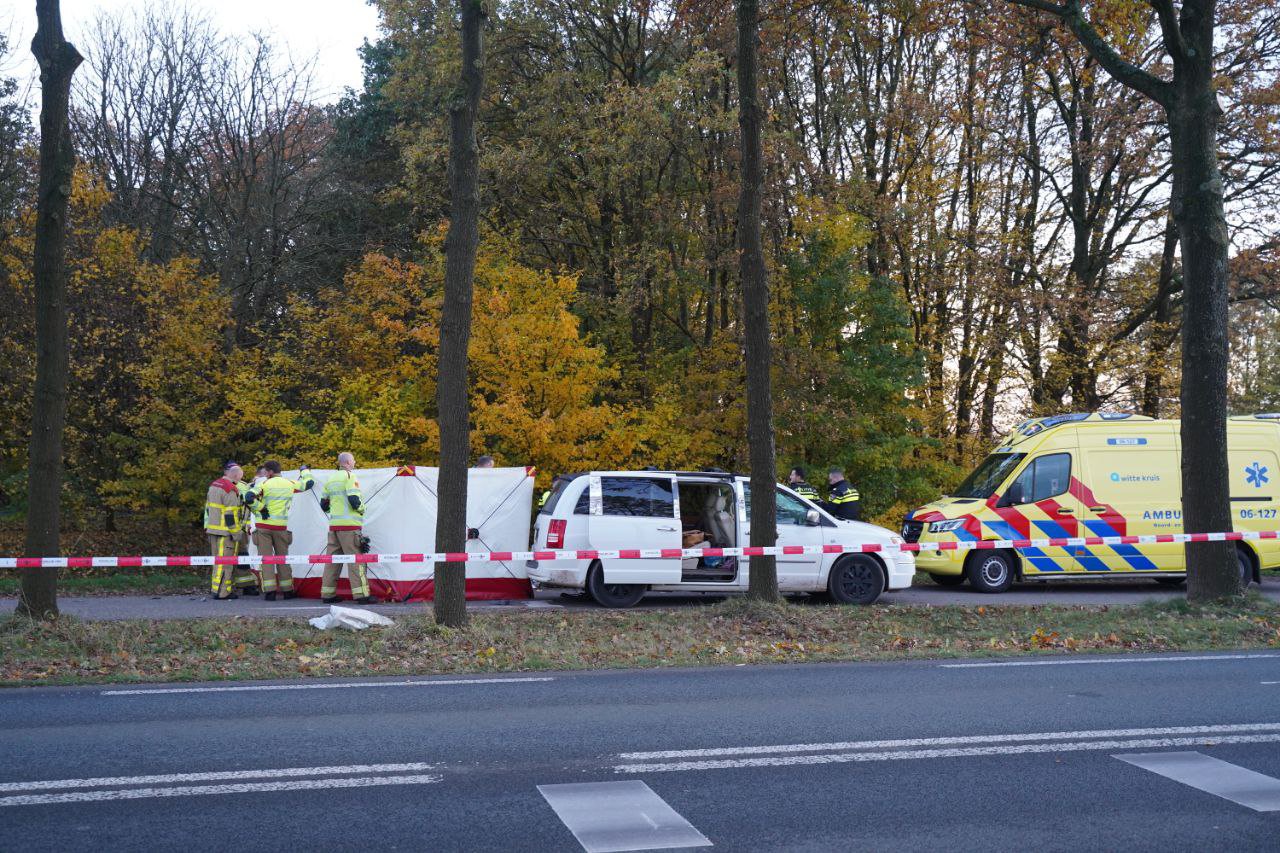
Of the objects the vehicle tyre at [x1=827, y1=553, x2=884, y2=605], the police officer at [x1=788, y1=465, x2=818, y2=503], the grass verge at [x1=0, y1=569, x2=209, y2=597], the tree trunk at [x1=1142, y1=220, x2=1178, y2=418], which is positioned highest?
the tree trunk at [x1=1142, y1=220, x2=1178, y2=418]

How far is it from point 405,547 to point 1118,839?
A: 1191 centimetres

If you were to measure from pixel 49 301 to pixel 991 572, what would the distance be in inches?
531

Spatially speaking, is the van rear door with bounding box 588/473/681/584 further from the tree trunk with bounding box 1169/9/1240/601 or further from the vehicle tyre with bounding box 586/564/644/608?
the tree trunk with bounding box 1169/9/1240/601

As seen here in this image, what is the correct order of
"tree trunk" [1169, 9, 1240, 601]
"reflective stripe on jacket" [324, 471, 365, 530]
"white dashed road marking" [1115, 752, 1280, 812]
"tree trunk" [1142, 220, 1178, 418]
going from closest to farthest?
1. "white dashed road marking" [1115, 752, 1280, 812]
2. "tree trunk" [1169, 9, 1240, 601]
3. "reflective stripe on jacket" [324, 471, 365, 530]
4. "tree trunk" [1142, 220, 1178, 418]

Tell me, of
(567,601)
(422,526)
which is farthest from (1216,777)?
(422,526)

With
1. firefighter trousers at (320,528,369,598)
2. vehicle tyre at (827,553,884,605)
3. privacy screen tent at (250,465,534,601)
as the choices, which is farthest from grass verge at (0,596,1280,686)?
firefighter trousers at (320,528,369,598)

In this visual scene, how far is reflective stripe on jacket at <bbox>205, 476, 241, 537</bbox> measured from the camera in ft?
53.8

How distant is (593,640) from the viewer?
11.7 meters

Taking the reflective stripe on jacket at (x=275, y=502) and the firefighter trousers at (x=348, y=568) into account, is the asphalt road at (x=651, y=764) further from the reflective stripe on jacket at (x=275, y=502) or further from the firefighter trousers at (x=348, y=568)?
the reflective stripe on jacket at (x=275, y=502)

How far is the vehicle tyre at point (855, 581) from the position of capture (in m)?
15.5

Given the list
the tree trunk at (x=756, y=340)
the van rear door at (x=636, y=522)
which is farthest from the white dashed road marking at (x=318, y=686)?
the van rear door at (x=636, y=522)

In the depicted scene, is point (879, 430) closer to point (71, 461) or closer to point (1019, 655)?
point (1019, 655)

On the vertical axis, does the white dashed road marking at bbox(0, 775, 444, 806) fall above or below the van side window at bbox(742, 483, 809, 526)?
below

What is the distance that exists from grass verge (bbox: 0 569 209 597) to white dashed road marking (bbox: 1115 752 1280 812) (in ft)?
46.7
